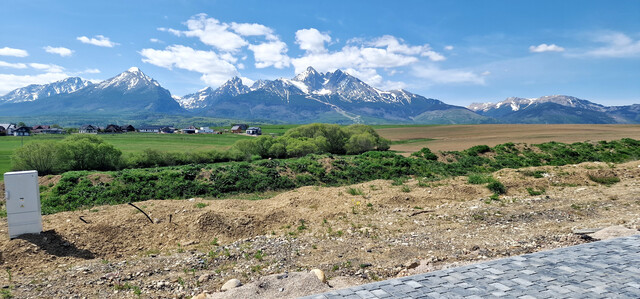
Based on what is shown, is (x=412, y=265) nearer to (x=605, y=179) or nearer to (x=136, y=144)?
(x=605, y=179)

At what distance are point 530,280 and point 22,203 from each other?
16996 mm

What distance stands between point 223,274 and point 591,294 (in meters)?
9.29

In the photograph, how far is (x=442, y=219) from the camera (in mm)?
14961

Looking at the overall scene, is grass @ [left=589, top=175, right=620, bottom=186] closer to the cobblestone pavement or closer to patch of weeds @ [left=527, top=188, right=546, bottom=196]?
patch of weeds @ [left=527, top=188, right=546, bottom=196]

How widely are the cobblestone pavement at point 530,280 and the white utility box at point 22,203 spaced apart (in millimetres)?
13087

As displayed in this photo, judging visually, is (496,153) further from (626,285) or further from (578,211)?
(626,285)

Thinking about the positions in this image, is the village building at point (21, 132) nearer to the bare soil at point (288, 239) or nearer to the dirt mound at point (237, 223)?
the bare soil at point (288, 239)

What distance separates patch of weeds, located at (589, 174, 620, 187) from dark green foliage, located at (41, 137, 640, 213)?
0.25m

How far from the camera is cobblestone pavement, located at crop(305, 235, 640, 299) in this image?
561 cm

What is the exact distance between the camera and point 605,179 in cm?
2256

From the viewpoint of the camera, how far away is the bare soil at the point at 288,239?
955 centimetres

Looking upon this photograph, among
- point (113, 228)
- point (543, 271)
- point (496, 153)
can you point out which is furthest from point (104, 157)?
point (496, 153)

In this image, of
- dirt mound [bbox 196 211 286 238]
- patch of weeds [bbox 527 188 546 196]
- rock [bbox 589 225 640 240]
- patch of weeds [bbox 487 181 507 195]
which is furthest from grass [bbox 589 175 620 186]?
dirt mound [bbox 196 211 286 238]

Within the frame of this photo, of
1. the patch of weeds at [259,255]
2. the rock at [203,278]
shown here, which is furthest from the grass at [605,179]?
the rock at [203,278]
